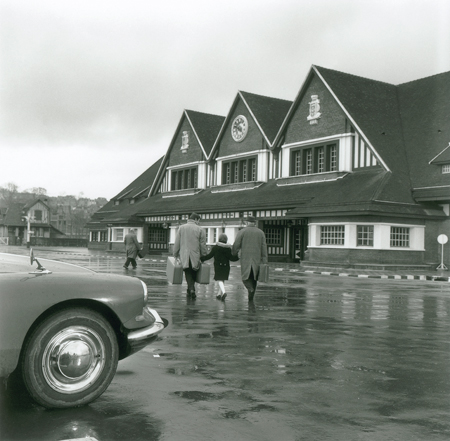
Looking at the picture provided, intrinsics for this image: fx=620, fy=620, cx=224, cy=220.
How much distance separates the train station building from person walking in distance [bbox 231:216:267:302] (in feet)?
51.1

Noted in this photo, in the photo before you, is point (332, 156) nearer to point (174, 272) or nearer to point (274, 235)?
point (274, 235)

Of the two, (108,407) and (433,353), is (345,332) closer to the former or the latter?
(433,353)

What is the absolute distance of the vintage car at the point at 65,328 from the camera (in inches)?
171

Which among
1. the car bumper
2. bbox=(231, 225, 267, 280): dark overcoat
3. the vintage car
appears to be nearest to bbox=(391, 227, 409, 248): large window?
bbox=(231, 225, 267, 280): dark overcoat

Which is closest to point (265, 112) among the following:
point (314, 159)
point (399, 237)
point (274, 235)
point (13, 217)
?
point (314, 159)

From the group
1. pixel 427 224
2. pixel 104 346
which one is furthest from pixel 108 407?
pixel 427 224

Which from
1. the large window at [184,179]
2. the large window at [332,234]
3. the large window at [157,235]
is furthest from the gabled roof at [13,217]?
the large window at [332,234]

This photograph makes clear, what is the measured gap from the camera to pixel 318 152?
34.2 meters

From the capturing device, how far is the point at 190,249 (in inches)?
488

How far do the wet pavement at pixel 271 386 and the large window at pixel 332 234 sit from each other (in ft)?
63.1

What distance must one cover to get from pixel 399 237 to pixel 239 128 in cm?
1543

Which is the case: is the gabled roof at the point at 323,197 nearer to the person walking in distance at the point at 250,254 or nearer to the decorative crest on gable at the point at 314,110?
the decorative crest on gable at the point at 314,110

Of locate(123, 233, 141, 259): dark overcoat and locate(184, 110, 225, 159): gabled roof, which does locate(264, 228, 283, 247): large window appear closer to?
locate(184, 110, 225, 159): gabled roof

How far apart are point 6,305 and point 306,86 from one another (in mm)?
32431
